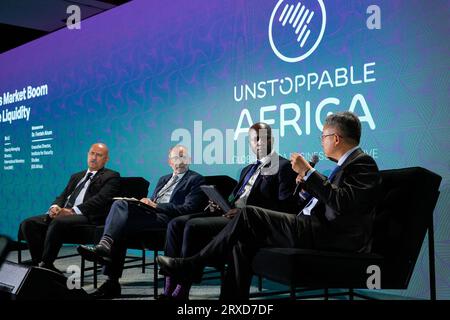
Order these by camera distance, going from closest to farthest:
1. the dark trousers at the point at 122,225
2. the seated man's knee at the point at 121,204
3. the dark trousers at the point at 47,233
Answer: the dark trousers at the point at 122,225 < the seated man's knee at the point at 121,204 < the dark trousers at the point at 47,233

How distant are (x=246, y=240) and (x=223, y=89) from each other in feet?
7.74

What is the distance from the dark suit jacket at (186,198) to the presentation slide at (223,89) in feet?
1.85

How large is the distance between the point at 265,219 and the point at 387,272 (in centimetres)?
62

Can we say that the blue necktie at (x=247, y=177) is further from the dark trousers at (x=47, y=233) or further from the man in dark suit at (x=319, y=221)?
the dark trousers at (x=47, y=233)

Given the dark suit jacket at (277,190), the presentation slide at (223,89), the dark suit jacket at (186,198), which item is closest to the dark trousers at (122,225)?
the dark suit jacket at (186,198)

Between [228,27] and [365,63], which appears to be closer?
[365,63]

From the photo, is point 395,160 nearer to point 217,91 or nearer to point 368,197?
point 368,197

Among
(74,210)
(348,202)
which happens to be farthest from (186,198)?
(348,202)

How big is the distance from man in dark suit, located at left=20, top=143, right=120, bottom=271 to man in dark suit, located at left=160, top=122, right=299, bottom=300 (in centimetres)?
119

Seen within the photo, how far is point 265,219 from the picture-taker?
241cm

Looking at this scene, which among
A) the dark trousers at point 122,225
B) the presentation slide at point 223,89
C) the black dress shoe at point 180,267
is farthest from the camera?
the dark trousers at point 122,225

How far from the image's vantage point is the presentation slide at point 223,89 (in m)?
3.11
